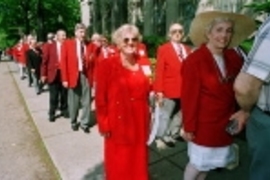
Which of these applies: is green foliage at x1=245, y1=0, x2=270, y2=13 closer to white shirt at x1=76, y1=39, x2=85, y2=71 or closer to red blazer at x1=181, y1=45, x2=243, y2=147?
red blazer at x1=181, y1=45, x2=243, y2=147

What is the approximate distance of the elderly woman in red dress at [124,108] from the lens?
3729 millimetres

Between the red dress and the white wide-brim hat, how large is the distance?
2.14 ft

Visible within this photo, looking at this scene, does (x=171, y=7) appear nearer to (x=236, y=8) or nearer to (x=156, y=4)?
Answer: (x=156, y=4)

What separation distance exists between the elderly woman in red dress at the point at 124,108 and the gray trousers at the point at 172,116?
72.9 inches

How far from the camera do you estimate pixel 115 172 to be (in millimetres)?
3994

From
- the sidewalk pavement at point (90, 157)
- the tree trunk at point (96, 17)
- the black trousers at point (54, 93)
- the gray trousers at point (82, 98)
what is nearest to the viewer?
the sidewalk pavement at point (90, 157)

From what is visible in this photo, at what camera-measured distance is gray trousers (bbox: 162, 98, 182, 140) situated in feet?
19.2

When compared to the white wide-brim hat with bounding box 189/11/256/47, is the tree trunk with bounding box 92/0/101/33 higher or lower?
lower

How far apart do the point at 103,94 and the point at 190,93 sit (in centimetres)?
89

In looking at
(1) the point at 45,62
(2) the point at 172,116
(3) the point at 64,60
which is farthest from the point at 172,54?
(1) the point at 45,62

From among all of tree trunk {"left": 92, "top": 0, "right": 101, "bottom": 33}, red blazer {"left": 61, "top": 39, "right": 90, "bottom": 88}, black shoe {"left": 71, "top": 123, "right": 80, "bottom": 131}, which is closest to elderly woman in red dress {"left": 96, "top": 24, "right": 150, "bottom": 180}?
red blazer {"left": 61, "top": 39, "right": 90, "bottom": 88}

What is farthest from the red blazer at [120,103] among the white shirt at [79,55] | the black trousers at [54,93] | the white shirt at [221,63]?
the black trousers at [54,93]

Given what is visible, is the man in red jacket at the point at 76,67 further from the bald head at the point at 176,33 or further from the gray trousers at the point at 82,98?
the bald head at the point at 176,33

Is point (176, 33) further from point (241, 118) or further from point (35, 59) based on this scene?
point (35, 59)
